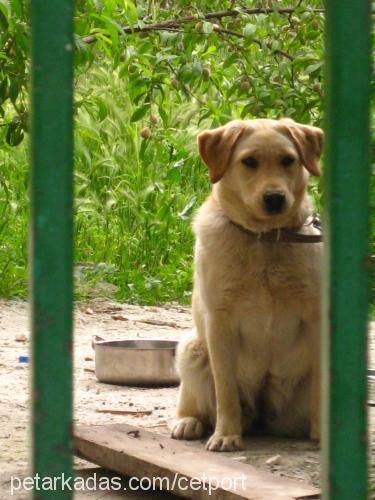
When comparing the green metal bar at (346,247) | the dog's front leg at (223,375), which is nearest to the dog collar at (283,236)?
the dog's front leg at (223,375)

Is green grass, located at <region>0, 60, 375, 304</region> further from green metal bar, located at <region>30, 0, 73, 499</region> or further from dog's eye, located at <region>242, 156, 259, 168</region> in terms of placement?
green metal bar, located at <region>30, 0, 73, 499</region>

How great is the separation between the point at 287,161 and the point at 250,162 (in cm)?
14

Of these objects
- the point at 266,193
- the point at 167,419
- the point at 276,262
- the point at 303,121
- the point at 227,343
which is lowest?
the point at 167,419

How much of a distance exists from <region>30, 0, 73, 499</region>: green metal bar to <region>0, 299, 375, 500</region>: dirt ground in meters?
2.08

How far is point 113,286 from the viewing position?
7.26 m

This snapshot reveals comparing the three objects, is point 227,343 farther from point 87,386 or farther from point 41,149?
point 41,149

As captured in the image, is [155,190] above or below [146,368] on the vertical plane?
above

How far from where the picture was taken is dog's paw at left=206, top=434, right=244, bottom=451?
3.58m

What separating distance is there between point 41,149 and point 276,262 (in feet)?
9.07

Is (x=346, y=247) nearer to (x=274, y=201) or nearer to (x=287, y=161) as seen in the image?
(x=274, y=201)

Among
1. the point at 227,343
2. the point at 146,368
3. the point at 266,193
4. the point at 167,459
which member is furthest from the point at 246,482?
the point at 146,368

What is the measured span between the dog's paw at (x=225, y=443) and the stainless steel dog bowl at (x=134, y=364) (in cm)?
115

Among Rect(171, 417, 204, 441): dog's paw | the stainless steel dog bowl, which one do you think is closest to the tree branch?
the stainless steel dog bowl

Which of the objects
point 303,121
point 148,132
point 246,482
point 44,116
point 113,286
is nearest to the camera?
point 44,116
